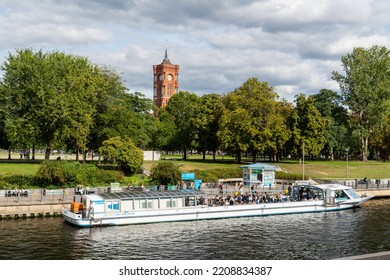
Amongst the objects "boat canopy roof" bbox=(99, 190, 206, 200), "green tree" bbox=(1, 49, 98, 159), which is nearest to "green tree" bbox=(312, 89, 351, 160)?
"green tree" bbox=(1, 49, 98, 159)

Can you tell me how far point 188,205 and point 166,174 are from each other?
46.2ft

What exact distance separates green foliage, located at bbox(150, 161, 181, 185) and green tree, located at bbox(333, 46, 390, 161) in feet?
181

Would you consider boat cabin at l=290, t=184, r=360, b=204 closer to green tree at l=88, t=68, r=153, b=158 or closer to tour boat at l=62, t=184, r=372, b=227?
tour boat at l=62, t=184, r=372, b=227

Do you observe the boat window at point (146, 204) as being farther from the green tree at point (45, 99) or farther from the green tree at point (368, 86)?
the green tree at point (368, 86)

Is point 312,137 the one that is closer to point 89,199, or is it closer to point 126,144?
point 126,144

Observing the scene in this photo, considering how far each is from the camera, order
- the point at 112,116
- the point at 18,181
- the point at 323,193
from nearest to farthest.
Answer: the point at 323,193, the point at 18,181, the point at 112,116

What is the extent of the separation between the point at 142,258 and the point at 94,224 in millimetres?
14338

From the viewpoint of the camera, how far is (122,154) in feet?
232

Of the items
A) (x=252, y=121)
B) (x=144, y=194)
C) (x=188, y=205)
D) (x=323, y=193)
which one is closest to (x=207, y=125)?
(x=252, y=121)

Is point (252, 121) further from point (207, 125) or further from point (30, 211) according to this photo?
point (30, 211)

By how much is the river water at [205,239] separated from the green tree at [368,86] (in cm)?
5714

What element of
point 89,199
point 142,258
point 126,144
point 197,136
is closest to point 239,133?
point 197,136

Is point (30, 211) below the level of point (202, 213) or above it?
above

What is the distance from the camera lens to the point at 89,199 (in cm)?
4644
